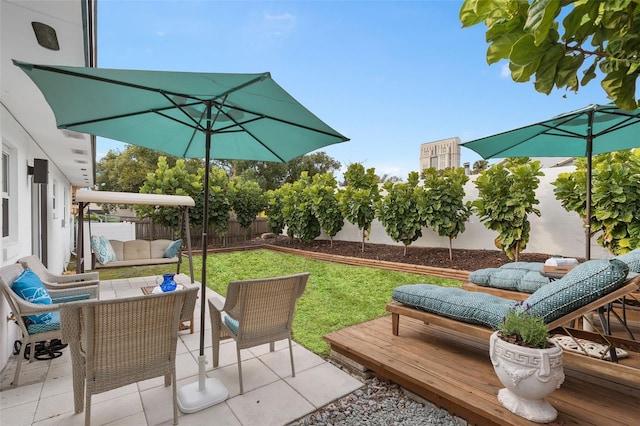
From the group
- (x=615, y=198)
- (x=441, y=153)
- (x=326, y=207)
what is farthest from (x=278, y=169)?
(x=441, y=153)

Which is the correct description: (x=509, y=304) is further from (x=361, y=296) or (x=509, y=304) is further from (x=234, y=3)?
(x=234, y=3)

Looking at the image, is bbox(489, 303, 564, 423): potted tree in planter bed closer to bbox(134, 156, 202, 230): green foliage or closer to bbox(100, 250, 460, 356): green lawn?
bbox(100, 250, 460, 356): green lawn

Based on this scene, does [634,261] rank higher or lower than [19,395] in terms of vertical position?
higher

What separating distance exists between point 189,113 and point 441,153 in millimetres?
64077

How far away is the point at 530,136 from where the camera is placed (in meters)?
4.22

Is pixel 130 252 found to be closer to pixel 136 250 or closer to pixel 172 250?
pixel 136 250

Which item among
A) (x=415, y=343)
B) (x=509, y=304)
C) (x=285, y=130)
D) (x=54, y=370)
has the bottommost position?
(x=54, y=370)

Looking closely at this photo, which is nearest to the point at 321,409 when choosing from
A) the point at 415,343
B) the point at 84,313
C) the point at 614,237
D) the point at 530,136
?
the point at 415,343

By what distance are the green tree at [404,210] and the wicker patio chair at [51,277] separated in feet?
20.8

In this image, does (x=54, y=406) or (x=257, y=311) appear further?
(x=257, y=311)

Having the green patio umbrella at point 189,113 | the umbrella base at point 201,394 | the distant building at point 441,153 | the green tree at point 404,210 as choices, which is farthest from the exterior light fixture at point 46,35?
the distant building at point 441,153

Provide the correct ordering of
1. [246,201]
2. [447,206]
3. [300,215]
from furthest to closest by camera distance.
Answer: [246,201] → [300,215] → [447,206]

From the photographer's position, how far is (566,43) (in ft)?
3.01

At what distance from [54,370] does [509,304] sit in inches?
169
